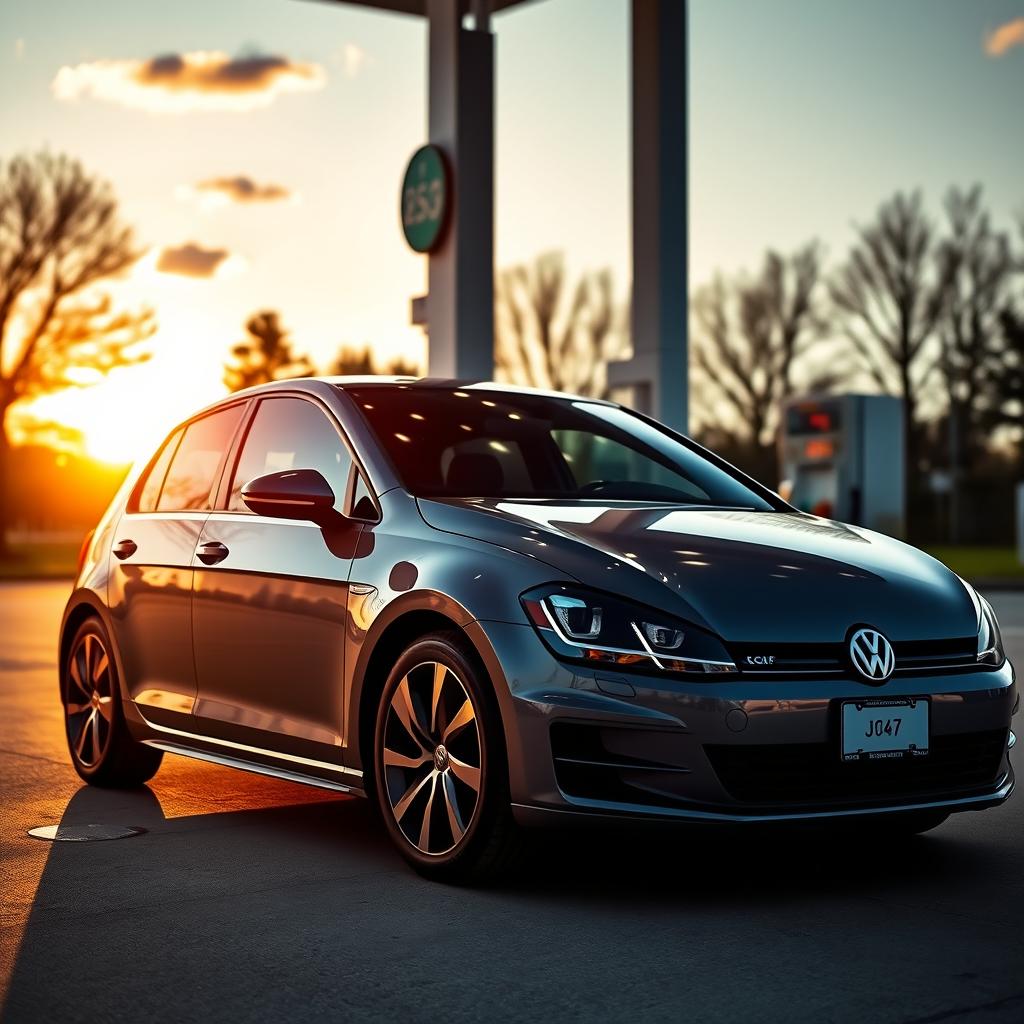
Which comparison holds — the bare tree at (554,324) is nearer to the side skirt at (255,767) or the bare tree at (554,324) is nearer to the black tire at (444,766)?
the side skirt at (255,767)

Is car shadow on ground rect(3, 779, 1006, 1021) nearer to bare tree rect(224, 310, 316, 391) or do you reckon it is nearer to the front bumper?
the front bumper

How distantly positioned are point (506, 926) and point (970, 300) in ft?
176

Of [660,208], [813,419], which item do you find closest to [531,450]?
[660,208]

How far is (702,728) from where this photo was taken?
15.5 ft

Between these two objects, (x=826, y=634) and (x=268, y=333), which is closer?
(x=826, y=634)

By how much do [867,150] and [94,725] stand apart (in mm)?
39746

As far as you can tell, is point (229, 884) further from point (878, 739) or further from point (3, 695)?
point (3, 695)

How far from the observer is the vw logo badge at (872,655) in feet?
16.1

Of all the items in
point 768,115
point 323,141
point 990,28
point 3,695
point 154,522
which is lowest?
point 3,695

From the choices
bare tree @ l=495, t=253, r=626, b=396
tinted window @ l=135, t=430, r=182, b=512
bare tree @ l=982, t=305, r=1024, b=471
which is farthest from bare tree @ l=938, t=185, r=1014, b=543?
tinted window @ l=135, t=430, r=182, b=512

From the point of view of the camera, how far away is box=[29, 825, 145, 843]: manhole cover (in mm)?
6059

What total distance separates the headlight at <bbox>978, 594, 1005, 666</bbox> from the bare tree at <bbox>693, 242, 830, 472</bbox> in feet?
177

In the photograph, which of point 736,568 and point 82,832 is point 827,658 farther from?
point 82,832

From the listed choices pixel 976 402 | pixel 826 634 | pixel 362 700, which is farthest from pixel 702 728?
pixel 976 402
